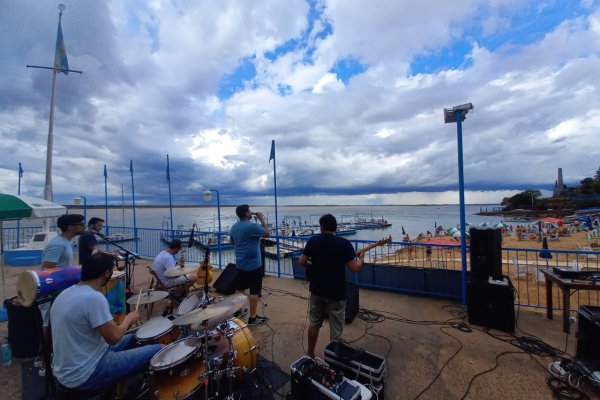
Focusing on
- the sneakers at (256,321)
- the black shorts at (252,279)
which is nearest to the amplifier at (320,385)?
the black shorts at (252,279)

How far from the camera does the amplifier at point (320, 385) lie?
2.41 metres

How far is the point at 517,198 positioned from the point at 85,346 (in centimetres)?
→ 14078

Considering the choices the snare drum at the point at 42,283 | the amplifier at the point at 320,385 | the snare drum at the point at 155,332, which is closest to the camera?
the amplifier at the point at 320,385

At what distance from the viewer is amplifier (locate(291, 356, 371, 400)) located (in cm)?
241

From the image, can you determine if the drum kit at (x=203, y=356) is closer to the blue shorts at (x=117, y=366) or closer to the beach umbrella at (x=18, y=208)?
the blue shorts at (x=117, y=366)

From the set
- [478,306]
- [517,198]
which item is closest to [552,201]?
[517,198]

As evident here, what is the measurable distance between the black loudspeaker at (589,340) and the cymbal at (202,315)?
4.28 metres

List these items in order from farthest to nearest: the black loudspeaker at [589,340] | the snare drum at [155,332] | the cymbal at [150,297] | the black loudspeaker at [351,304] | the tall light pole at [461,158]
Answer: the tall light pole at [461,158]
the black loudspeaker at [351,304]
the cymbal at [150,297]
the black loudspeaker at [589,340]
the snare drum at [155,332]

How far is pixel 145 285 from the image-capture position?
6.96m

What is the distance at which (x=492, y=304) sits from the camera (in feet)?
14.3

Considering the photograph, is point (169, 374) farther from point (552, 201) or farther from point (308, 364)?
point (552, 201)

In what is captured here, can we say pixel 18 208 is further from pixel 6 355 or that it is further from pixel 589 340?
pixel 589 340

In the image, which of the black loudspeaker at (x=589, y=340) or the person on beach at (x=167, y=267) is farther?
the person on beach at (x=167, y=267)

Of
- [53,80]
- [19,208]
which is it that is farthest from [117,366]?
[53,80]
